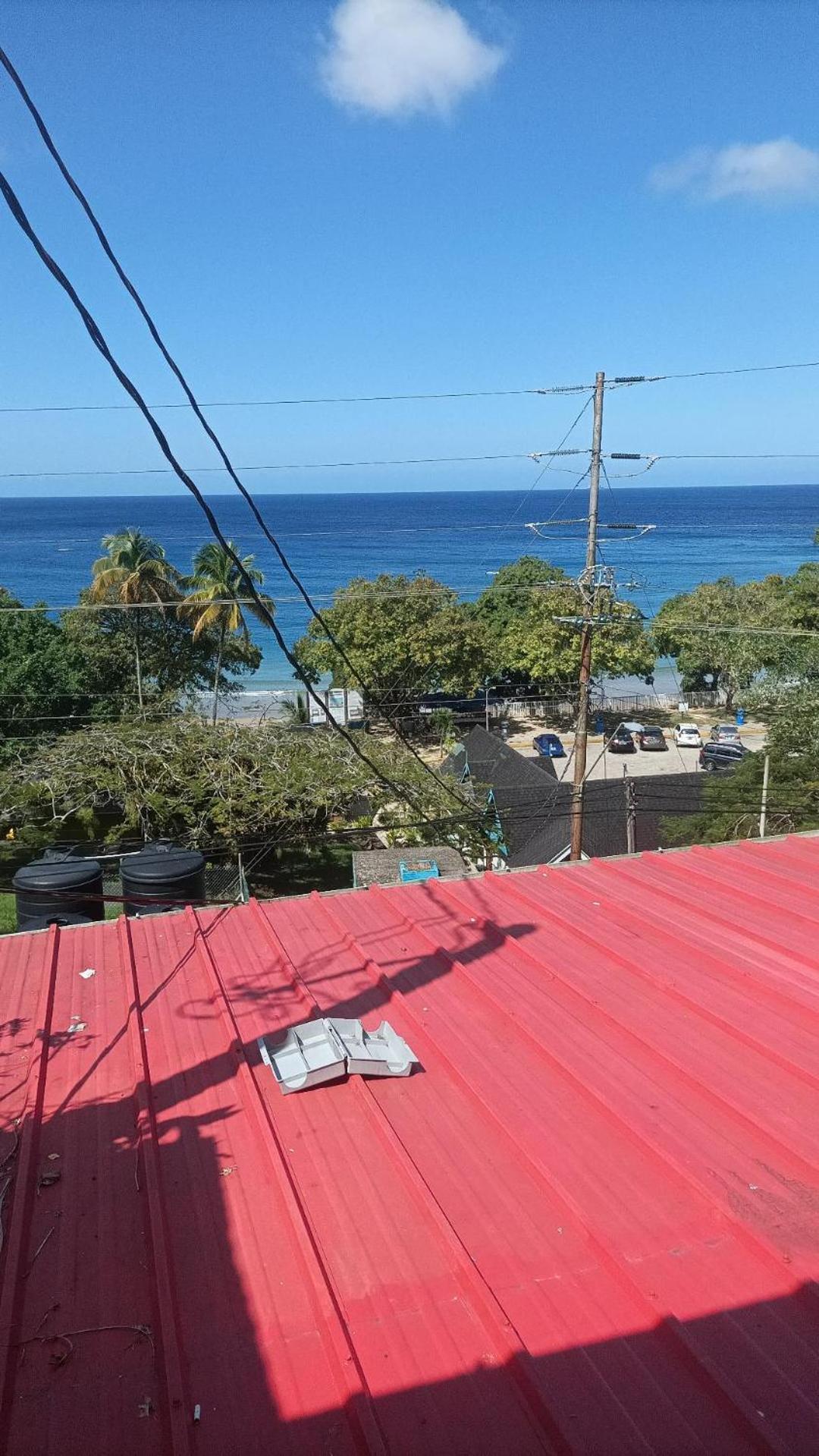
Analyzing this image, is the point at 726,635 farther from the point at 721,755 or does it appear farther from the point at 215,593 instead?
the point at 215,593

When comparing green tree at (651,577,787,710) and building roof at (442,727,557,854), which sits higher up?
green tree at (651,577,787,710)

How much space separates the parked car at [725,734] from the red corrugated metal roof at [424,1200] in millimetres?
32484

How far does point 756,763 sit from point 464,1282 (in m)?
20.1

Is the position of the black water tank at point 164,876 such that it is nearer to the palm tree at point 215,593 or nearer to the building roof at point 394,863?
the building roof at point 394,863

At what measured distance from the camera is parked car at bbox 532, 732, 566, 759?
36.8 m

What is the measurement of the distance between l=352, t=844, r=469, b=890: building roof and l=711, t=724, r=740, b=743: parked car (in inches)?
893

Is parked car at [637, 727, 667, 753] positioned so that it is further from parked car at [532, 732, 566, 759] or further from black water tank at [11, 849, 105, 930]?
black water tank at [11, 849, 105, 930]

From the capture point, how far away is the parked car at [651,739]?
39.6 metres

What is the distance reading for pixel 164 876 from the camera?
11.6m

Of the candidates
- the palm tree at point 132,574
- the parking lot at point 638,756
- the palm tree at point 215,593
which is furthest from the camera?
the parking lot at point 638,756

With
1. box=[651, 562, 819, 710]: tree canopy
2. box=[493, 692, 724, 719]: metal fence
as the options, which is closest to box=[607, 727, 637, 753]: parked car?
box=[493, 692, 724, 719]: metal fence

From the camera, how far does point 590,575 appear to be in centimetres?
1800

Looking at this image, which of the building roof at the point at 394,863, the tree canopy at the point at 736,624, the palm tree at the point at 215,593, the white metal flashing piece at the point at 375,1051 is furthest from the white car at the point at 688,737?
the white metal flashing piece at the point at 375,1051

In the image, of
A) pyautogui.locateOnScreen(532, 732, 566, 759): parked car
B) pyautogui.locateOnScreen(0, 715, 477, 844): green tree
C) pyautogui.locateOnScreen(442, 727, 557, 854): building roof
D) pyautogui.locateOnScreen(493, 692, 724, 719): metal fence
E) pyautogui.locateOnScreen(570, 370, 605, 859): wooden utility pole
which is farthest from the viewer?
pyautogui.locateOnScreen(493, 692, 724, 719): metal fence
